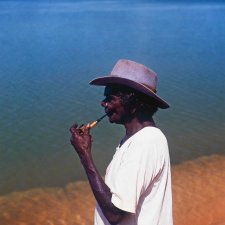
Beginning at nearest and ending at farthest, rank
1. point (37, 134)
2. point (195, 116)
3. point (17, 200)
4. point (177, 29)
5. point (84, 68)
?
point (17, 200) < point (37, 134) < point (195, 116) < point (84, 68) < point (177, 29)

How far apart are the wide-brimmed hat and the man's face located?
0.06 metres

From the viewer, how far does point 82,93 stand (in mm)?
13336

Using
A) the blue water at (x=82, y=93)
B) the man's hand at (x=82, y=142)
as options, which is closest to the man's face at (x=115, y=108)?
the man's hand at (x=82, y=142)

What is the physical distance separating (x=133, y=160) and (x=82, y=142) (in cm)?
33

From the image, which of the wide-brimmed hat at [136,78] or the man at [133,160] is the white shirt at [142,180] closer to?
the man at [133,160]

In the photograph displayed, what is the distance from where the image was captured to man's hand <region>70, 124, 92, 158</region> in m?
2.36

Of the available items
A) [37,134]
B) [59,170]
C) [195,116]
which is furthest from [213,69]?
[59,170]

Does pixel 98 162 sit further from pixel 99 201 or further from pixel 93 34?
pixel 93 34

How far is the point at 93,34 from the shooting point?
A: 2688 centimetres

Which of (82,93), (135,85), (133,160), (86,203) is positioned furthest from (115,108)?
(82,93)

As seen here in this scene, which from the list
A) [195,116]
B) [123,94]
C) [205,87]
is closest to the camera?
[123,94]

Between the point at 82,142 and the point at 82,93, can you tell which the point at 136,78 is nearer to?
the point at 82,142

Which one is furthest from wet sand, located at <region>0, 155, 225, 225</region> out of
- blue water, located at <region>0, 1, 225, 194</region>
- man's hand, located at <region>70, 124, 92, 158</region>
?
man's hand, located at <region>70, 124, 92, 158</region>

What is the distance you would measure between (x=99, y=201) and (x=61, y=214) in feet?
16.3
